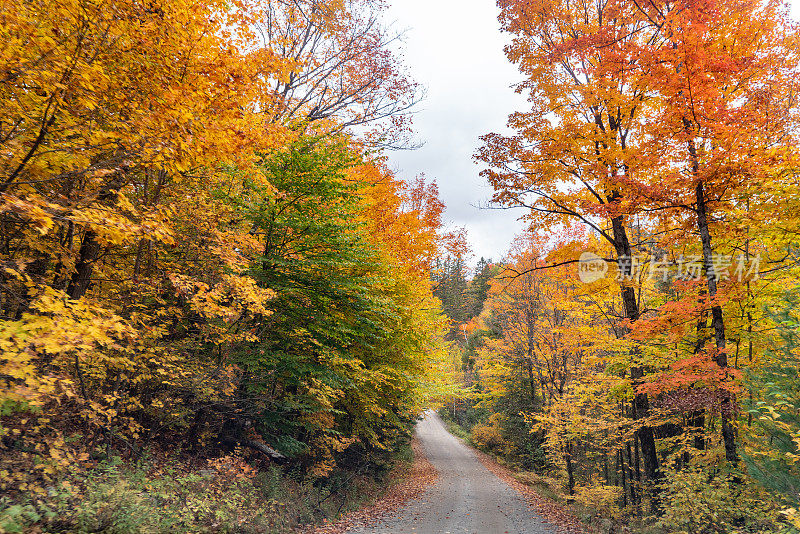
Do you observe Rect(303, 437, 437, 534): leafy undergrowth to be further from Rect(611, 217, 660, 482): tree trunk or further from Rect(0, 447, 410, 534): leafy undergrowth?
Rect(611, 217, 660, 482): tree trunk

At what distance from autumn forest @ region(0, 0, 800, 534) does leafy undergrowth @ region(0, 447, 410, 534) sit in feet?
0.14

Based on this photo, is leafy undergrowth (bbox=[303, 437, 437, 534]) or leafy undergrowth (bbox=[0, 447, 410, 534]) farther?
leafy undergrowth (bbox=[303, 437, 437, 534])

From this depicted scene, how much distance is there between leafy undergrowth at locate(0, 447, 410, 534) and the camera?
179 inches

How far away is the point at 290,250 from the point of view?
9.48 meters

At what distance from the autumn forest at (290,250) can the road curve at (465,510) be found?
157cm

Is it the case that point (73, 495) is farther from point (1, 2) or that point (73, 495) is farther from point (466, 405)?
point (466, 405)

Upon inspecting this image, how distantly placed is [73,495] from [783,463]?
9.94 metres

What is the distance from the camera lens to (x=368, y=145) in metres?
12.7

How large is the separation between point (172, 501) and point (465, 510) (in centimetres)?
863

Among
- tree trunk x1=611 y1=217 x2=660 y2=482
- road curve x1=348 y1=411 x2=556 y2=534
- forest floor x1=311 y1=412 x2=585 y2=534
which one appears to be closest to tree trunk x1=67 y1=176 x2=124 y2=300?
forest floor x1=311 y1=412 x2=585 y2=534

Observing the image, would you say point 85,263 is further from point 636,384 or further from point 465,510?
point 636,384

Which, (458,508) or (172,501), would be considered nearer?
(172,501)

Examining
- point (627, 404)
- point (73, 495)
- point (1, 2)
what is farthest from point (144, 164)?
point (627, 404)

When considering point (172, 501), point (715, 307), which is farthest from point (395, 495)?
point (715, 307)
